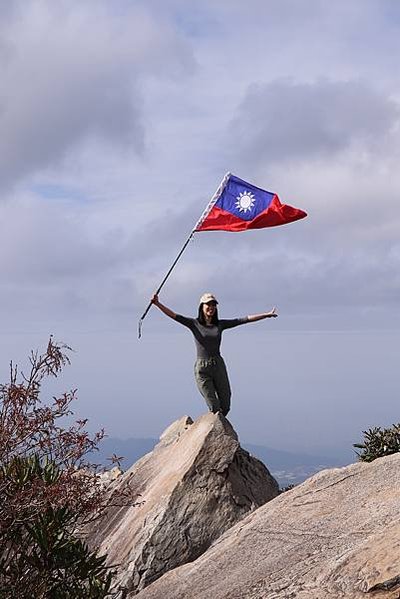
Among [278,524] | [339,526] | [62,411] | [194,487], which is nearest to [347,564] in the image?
[339,526]

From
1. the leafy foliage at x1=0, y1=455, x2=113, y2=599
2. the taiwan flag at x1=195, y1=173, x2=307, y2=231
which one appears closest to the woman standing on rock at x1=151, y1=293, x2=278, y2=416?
the taiwan flag at x1=195, y1=173, x2=307, y2=231

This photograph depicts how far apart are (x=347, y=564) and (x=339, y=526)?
2.06 m

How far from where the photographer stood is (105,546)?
598 inches

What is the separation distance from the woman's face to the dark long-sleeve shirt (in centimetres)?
20

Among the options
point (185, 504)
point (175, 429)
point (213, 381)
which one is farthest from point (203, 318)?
point (175, 429)

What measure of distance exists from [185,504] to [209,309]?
3123 mm

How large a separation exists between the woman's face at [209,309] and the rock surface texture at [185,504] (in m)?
1.82

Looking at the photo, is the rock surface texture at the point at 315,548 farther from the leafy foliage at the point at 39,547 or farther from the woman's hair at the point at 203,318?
the woman's hair at the point at 203,318

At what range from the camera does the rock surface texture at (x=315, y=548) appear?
30.7 ft

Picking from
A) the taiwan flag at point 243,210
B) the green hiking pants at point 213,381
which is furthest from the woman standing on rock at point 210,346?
the taiwan flag at point 243,210

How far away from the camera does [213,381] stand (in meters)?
16.0

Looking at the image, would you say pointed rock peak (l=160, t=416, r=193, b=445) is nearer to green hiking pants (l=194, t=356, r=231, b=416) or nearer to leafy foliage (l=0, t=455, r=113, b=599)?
green hiking pants (l=194, t=356, r=231, b=416)

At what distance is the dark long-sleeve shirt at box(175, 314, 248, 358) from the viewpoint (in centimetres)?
1547

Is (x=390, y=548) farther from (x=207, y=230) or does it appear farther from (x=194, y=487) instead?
(x=207, y=230)
